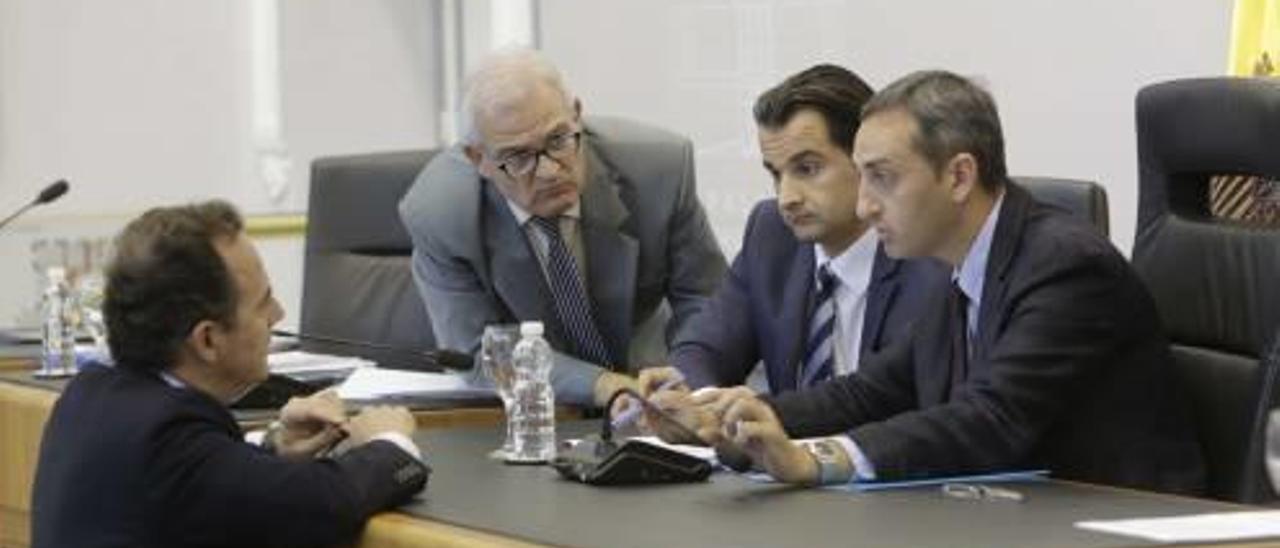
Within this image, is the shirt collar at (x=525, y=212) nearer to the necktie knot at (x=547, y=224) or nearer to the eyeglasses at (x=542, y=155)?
the necktie knot at (x=547, y=224)

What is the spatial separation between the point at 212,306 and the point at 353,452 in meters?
0.28

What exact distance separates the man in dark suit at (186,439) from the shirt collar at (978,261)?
789 millimetres

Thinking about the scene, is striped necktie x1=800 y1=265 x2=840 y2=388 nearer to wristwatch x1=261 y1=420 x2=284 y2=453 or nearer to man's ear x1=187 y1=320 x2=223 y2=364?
wristwatch x1=261 y1=420 x2=284 y2=453

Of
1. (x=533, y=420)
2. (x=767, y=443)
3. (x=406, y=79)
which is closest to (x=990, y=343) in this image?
(x=767, y=443)

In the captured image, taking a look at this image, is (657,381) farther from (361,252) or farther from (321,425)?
(361,252)

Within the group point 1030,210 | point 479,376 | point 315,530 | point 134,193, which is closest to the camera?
point 315,530

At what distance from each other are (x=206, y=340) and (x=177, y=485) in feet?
0.71

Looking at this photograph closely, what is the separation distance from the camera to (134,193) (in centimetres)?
739

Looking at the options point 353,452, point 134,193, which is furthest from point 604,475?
point 134,193

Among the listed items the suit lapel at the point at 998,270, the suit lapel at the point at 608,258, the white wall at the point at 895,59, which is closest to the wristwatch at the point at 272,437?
the suit lapel at the point at 998,270

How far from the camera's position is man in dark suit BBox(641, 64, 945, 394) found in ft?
12.6

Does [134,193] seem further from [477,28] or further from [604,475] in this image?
[604,475]

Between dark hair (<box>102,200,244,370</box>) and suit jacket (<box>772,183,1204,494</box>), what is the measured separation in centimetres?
86

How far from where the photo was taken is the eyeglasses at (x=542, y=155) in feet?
14.0
